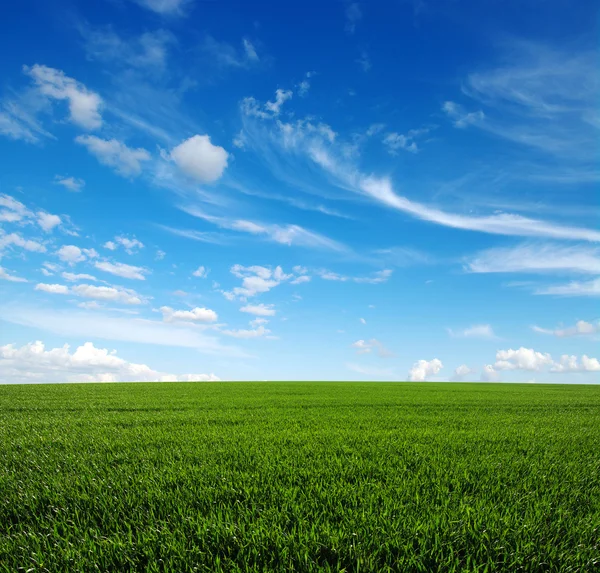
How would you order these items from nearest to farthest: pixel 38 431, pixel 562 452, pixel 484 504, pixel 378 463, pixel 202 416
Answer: pixel 484 504
pixel 378 463
pixel 562 452
pixel 38 431
pixel 202 416

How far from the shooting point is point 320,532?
3049 millimetres

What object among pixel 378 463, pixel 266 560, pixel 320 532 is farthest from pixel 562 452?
pixel 266 560

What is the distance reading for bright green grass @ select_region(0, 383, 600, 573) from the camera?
2.82 meters

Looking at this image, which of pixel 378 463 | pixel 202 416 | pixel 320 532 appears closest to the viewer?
pixel 320 532

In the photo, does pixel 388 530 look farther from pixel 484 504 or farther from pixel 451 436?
pixel 451 436

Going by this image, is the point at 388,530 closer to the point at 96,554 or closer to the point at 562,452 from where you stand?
the point at 96,554

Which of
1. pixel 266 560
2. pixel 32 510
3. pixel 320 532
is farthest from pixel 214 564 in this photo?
pixel 32 510

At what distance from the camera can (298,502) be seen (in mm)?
3666

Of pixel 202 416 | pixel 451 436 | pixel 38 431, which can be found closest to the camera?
pixel 451 436

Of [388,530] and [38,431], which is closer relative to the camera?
[388,530]

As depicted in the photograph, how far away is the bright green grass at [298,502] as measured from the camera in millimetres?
2824

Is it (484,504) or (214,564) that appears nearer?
(214,564)

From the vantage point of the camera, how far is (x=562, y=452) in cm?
610

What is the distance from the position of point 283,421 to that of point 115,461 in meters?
4.26
